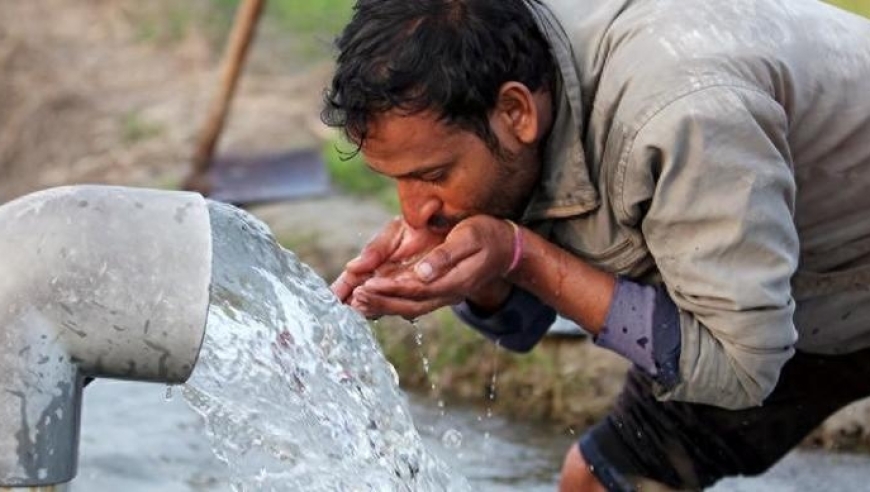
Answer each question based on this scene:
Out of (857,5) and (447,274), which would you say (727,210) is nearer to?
(447,274)

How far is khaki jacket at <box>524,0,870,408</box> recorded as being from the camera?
280 cm

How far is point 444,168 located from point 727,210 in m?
0.45

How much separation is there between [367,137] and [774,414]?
1041 mm

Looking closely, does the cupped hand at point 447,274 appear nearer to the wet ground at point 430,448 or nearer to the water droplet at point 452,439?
the wet ground at point 430,448

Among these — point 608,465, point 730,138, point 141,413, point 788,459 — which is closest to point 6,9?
point 141,413

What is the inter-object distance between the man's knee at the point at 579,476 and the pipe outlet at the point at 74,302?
1.50m

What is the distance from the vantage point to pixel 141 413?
5176 millimetres

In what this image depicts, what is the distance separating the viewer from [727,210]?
2.79 meters

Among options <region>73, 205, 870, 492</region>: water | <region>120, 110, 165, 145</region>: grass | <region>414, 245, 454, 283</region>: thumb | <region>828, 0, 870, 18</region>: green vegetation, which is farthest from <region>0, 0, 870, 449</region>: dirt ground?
<region>414, 245, 454, 283</region>: thumb

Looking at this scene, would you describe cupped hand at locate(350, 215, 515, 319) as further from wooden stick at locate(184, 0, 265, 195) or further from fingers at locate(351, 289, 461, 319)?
wooden stick at locate(184, 0, 265, 195)

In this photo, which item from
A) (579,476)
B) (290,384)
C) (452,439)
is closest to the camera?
(290,384)

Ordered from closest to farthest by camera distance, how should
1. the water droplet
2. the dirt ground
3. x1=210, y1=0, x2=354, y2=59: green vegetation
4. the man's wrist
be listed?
1. the man's wrist
2. the water droplet
3. the dirt ground
4. x1=210, y1=0, x2=354, y2=59: green vegetation

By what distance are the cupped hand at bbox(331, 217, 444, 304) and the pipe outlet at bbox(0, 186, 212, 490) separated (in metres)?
0.77

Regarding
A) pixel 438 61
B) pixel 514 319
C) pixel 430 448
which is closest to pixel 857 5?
pixel 430 448
